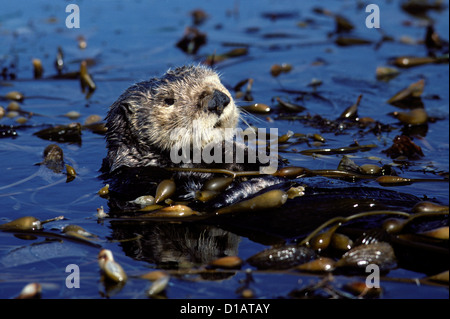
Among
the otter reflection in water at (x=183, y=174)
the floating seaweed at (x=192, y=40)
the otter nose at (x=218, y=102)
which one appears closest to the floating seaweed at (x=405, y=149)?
the otter reflection in water at (x=183, y=174)

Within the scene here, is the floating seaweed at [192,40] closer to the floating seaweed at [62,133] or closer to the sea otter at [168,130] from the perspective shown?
the floating seaweed at [62,133]

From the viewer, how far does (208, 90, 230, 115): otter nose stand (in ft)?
15.1

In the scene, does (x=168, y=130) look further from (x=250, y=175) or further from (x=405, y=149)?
(x=405, y=149)

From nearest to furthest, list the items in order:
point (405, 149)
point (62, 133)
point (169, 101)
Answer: point (169, 101) → point (405, 149) → point (62, 133)

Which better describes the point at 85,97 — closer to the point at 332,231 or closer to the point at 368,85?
the point at 368,85

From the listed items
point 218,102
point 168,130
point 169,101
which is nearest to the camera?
point 218,102

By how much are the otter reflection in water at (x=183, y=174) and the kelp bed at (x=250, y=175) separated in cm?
2

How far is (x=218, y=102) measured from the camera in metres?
4.61

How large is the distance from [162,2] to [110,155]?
26.9 ft

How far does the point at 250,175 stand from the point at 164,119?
805 millimetres

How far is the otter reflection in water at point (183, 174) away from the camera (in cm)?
405

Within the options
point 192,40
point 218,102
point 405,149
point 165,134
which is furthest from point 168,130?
point 192,40

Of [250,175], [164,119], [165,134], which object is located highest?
[164,119]
